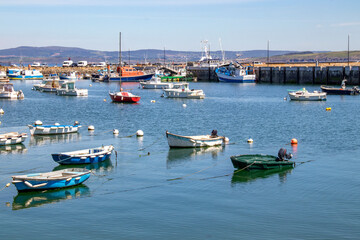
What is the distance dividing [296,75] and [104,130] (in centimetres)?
8498

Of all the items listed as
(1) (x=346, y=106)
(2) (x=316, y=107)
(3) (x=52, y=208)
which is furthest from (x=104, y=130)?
(1) (x=346, y=106)

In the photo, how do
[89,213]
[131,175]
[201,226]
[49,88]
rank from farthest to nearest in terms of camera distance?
[49,88] → [131,175] → [89,213] → [201,226]

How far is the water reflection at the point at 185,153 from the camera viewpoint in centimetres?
3503

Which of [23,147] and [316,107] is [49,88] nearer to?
[316,107]

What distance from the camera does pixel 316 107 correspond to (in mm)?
72125

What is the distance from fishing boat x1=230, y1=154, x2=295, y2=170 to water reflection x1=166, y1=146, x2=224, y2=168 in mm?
3816

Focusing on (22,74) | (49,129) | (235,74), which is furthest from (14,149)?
(22,74)

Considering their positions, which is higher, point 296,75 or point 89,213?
point 296,75

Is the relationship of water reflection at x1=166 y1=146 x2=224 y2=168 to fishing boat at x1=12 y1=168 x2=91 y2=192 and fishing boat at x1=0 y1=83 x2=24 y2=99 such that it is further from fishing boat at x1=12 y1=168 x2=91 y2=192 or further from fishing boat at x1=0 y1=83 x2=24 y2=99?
fishing boat at x1=0 y1=83 x2=24 y2=99

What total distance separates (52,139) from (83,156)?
1138cm

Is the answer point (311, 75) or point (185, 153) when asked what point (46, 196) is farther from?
point (311, 75)

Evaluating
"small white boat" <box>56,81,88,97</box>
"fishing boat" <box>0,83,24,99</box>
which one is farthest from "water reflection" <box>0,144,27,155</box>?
"small white boat" <box>56,81,88,97</box>

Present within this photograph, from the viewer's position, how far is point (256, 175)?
1244 inches

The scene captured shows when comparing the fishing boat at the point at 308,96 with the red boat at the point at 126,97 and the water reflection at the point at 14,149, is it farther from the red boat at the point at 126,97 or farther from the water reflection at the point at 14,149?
the water reflection at the point at 14,149
